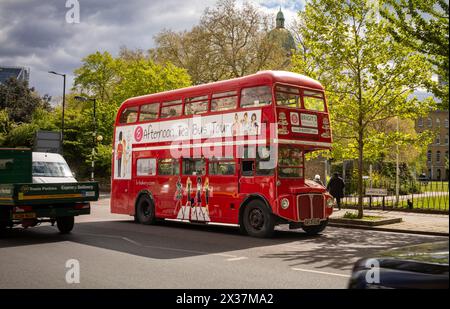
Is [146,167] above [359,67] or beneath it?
beneath

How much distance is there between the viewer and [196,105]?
16078 millimetres

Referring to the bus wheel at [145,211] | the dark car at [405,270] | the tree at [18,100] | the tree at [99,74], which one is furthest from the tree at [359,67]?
the tree at [18,100]

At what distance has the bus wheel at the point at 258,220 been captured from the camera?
13.8 metres

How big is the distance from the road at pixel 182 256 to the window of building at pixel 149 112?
3.92m

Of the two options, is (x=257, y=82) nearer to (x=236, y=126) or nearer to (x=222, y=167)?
(x=236, y=126)

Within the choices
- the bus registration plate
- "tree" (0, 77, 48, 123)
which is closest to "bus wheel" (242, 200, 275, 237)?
the bus registration plate

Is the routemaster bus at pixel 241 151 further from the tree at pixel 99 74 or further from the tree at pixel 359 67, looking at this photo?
the tree at pixel 99 74

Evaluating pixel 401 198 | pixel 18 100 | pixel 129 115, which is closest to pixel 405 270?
pixel 129 115

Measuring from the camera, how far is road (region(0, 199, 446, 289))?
7.80 meters

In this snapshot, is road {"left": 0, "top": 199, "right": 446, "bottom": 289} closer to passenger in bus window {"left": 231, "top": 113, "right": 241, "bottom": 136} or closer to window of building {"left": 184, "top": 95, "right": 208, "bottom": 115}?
passenger in bus window {"left": 231, "top": 113, "right": 241, "bottom": 136}

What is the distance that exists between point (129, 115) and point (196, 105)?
12.8 ft

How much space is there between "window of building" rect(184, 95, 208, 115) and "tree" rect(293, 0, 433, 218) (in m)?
5.10

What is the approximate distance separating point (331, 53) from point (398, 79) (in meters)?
2.47

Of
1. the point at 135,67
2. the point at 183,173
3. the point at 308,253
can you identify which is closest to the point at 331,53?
the point at 183,173
